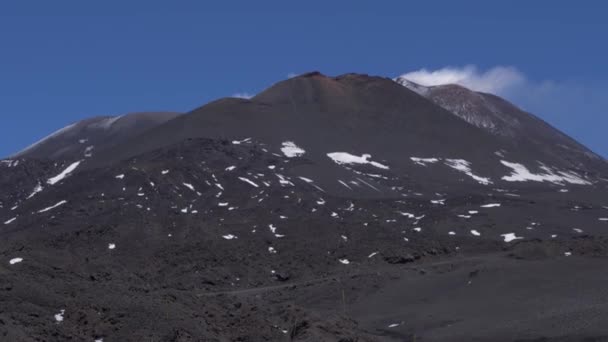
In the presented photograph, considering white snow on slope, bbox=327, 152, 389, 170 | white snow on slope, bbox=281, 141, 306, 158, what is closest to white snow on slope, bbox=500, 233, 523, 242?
white snow on slope, bbox=327, 152, 389, 170

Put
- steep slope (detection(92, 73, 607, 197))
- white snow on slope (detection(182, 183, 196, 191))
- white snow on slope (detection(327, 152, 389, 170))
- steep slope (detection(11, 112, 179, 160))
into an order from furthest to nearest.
→ steep slope (detection(11, 112, 179, 160)) → steep slope (detection(92, 73, 607, 197)) → white snow on slope (detection(327, 152, 389, 170)) → white snow on slope (detection(182, 183, 196, 191))

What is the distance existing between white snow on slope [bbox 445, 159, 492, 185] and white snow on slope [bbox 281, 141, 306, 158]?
67.5ft

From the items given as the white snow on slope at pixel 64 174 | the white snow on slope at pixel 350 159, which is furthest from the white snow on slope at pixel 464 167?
the white snow on slope at pixel 64 174

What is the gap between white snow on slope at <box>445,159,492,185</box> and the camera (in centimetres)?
12406

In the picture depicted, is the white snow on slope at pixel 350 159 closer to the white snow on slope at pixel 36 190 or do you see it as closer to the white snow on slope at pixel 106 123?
the white snow on slope at pixel 36 190

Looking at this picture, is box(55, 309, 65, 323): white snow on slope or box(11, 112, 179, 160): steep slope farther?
box(11, 112, 179, 160): steep slope

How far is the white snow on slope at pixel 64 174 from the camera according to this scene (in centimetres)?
12905

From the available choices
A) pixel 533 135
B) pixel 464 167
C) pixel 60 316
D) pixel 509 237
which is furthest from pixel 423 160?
pixel 60 316

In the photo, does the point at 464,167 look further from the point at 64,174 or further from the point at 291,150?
the point at 64,174

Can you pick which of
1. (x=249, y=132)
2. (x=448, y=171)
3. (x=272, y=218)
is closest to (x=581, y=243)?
(x=272, y=218)

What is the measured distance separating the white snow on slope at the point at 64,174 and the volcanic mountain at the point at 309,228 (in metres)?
0.73

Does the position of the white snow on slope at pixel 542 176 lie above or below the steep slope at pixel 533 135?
below

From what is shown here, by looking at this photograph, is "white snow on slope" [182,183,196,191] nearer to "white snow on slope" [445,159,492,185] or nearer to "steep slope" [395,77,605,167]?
"white snow on slope" [445,159,492,185]

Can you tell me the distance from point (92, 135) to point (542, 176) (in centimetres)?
8274
